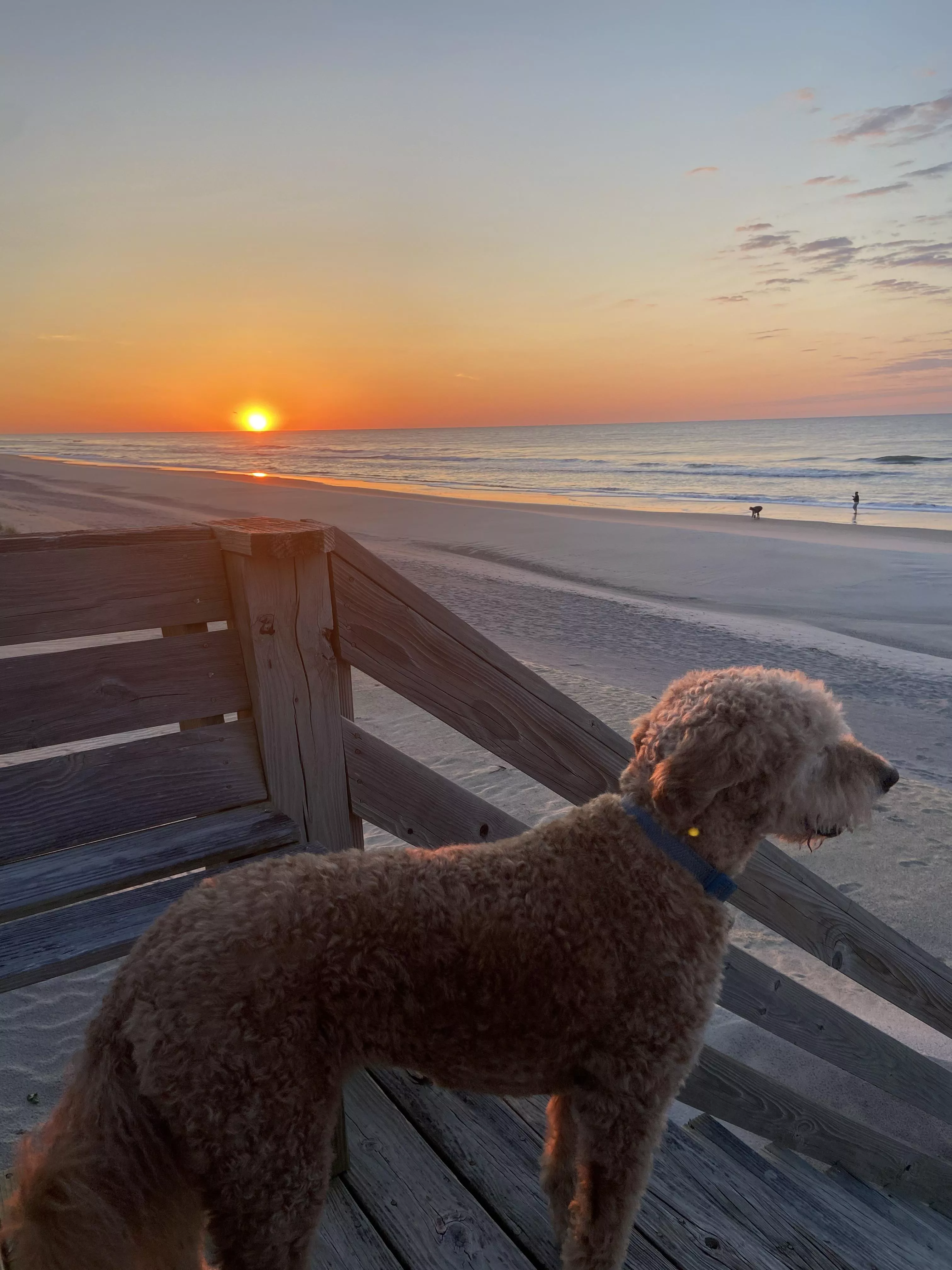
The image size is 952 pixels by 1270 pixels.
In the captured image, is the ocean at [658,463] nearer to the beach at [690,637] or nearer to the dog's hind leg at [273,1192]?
the beach at [690,637]

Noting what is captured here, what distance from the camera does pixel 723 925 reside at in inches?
78.3

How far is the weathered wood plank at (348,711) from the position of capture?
2408 millimetres

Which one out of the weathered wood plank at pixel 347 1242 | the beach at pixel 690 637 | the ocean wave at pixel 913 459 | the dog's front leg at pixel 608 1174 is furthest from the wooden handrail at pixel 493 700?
the ocean wave at pixel 913 459

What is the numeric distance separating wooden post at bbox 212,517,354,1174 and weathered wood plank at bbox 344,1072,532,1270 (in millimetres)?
121

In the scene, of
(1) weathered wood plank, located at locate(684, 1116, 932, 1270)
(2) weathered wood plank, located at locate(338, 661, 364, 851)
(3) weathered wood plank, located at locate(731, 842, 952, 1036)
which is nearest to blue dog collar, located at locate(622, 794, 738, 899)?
(3) weathered wood plank, located at locate(731, 842, 952, 1036)

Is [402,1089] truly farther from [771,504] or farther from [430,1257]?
[771,504]

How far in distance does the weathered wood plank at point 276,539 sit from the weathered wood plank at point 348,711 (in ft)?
1.22

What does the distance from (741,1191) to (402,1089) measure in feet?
3.69

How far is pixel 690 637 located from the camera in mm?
11344

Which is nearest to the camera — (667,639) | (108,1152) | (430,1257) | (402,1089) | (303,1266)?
(108,1152)

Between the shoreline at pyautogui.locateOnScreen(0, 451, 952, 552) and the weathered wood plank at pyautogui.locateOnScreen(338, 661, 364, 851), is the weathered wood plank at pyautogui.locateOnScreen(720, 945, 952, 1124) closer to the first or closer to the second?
the weathered wood plank at pyautogui.locateOnScreen(338, 661, 364, 851)

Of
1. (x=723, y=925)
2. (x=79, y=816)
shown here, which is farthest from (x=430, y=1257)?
(x=79, y=816)

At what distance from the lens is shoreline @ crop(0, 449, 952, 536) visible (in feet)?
73.9

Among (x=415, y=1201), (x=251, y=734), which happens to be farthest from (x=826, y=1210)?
(x=251, y=734)
